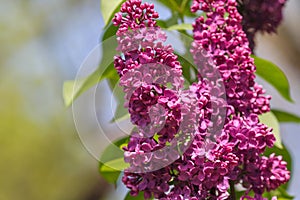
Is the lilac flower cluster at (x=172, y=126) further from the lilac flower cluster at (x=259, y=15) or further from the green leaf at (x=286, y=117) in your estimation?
the green leaf at (x=286, y=117)

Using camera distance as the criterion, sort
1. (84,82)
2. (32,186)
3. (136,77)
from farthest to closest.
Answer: (32,186) → (84,82) → (136,77)

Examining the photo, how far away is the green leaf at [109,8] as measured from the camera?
1.67 metres

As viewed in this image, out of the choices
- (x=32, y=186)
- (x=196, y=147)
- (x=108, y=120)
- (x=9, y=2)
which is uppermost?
(x=196, y=147)

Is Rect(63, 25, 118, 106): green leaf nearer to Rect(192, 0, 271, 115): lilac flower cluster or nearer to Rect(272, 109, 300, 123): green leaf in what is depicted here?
Rect(192, 0, 271, 115): lilac flower cluster

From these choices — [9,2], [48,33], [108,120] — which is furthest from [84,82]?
[9,2]

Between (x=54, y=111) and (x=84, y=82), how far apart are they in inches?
348

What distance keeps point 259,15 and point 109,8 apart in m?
0.43

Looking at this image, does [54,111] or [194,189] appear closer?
[194,189]

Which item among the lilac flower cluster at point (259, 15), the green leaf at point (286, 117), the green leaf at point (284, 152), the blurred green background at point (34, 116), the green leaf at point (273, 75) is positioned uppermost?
the lilac flower cluster at point (259, 15)

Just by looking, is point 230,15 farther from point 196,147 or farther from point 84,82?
point 84,82

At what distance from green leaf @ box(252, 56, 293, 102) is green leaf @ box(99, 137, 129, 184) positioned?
405 mm

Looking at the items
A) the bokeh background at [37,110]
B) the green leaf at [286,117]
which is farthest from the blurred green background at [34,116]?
the green leaf at [286,117]

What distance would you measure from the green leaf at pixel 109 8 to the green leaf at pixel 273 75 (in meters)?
0.38

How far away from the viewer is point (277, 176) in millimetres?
1479
